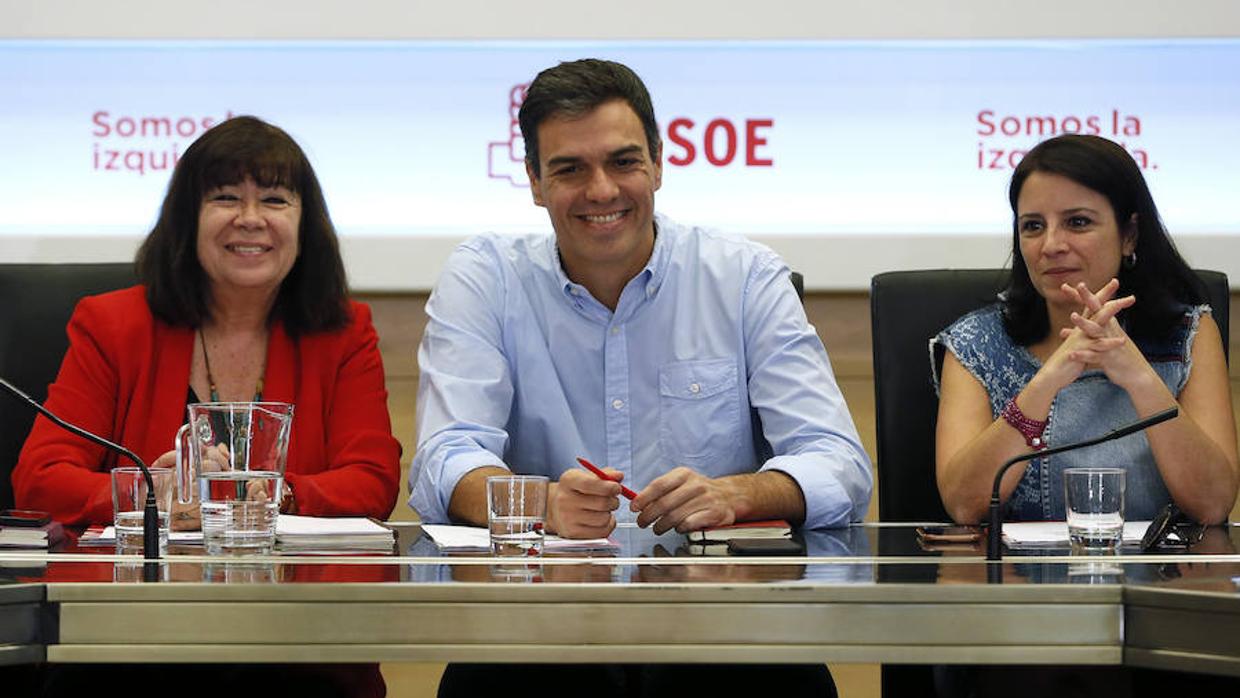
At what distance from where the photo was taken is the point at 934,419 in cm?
239

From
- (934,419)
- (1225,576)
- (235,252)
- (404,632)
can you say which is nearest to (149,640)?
(404,632)

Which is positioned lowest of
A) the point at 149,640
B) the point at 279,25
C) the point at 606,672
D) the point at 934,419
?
the point at 606,672

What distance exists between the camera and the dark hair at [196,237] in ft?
7.80

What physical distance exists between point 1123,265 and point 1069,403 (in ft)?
0.93

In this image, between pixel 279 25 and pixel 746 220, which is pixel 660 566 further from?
pixel 279 25

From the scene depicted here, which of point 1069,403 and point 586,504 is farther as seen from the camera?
point 1069,403

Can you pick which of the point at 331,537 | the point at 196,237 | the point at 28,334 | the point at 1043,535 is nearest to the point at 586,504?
the point at 331,537

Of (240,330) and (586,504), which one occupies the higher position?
(240,330)

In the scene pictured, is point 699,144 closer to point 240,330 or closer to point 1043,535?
point 240,330

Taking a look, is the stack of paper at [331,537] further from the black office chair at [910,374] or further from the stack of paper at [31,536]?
the black office chair at [910,374]

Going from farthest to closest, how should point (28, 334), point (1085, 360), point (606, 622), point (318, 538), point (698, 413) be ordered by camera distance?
1. point (28, 334)
2. point (698, 413)
3. point (1085, 360)
4. point (318, 538)
5. point (606, 622)

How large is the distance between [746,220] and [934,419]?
2.82ft

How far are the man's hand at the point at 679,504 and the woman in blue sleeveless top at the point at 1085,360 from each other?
0.54 metres

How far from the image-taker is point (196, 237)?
2424mm
